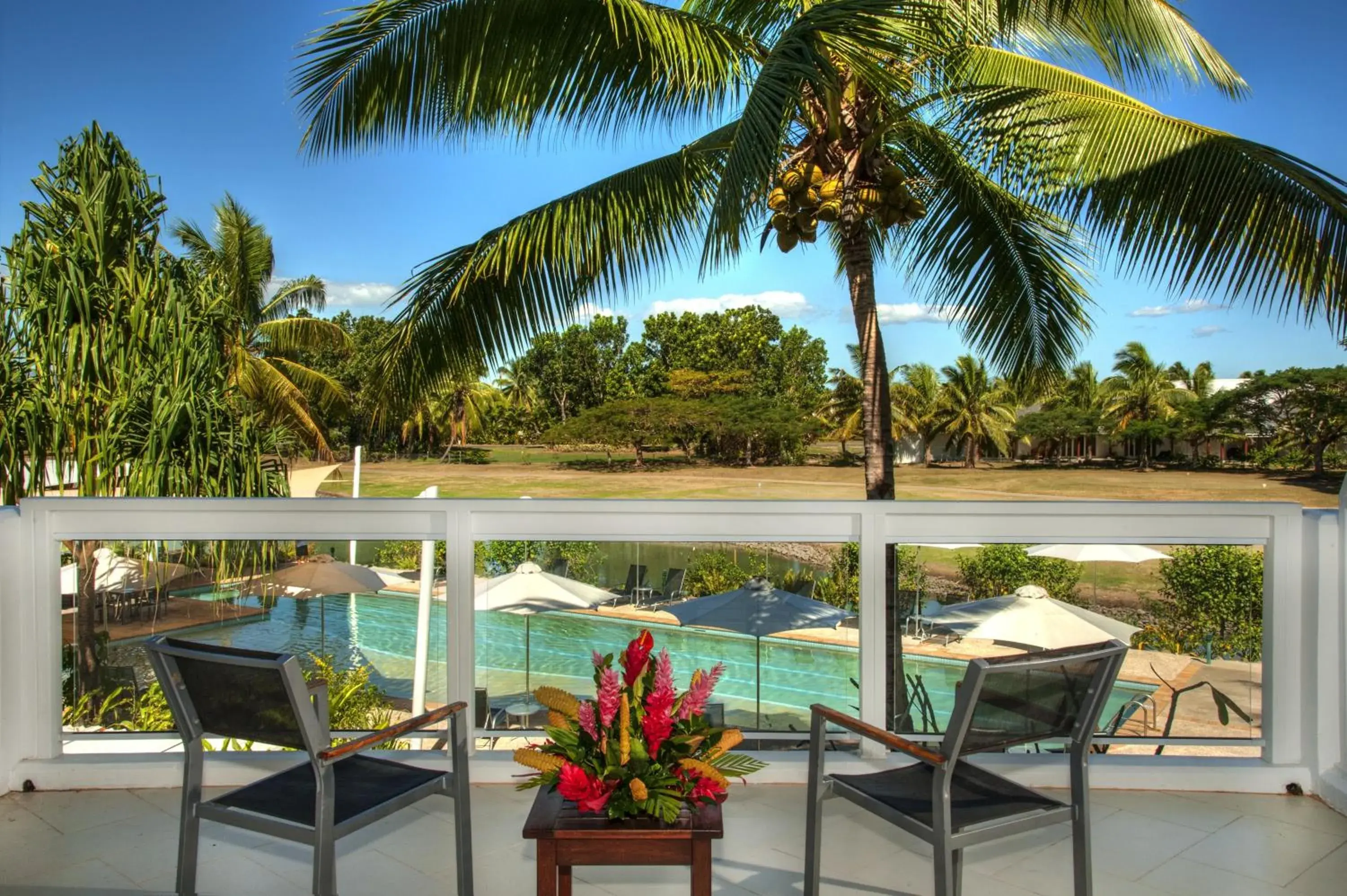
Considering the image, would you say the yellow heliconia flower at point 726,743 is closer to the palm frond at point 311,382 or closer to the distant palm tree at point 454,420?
the palm frond at point 311,382

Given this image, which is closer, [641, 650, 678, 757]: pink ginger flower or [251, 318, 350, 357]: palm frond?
[641, 650, 678, 757]: pink ginger flower

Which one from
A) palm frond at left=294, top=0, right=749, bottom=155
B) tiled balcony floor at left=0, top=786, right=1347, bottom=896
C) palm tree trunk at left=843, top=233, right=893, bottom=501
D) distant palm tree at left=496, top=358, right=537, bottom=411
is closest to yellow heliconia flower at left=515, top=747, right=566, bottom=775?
tiled balcony floor at left=0, top=786, right=1347, bottom=896

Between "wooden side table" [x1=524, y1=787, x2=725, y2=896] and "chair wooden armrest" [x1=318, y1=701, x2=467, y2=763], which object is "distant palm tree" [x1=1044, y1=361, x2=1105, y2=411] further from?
"wooden side table" [x1=524, y1=787, x2=725, y2=896]

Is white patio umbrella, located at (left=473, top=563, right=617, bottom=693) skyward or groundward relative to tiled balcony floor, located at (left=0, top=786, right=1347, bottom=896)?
skyward

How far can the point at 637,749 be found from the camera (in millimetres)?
1909

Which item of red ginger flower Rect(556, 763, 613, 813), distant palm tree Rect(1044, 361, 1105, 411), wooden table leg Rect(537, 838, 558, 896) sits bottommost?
wooden table leg Rect(537, 838, 558, 896)

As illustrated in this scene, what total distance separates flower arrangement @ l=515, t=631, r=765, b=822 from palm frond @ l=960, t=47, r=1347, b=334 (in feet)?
14.2

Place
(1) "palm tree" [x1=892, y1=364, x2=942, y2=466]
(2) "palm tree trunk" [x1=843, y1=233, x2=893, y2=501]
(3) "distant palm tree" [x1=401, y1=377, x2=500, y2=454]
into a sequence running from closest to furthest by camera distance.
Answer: (2) "palm tree trunk" [x1=843, y1=233, x2=893, y2=501] → (3) "distant palm tree" [x1=401, y1=377, x2=500, y2=454] → (1) "palm tree" [x1=892, y1=364, x2=942, y2=466]

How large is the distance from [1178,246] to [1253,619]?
9.59 feet

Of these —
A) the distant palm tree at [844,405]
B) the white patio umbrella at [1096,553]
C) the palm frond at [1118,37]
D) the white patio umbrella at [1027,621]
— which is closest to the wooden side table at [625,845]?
the white patio umbrella at [1027,621]

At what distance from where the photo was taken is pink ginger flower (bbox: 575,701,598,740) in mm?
1934

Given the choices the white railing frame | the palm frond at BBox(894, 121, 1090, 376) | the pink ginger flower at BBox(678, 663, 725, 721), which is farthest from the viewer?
the palm frond at BBox(894, 121, 1090, 376)

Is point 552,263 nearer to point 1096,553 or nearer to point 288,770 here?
point 1096,553

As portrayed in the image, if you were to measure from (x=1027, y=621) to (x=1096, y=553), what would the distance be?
1.09 feet
